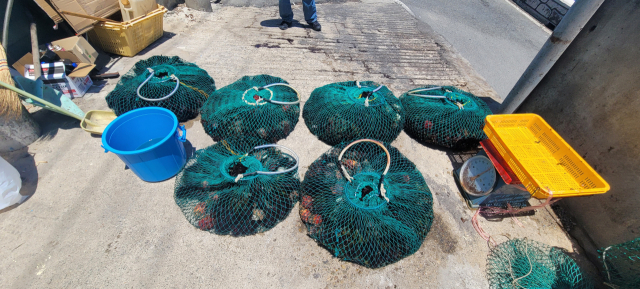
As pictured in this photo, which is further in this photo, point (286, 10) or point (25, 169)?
point (286, 10)

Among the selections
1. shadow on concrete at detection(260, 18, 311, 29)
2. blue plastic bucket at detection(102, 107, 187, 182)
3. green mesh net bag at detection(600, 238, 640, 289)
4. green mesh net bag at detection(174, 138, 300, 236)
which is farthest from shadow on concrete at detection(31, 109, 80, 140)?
green mesh net bag at detection(600, 238, 640, 289)

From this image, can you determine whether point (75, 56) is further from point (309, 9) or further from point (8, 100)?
point (309, 9)

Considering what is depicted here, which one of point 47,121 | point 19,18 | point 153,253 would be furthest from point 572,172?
point 19,18

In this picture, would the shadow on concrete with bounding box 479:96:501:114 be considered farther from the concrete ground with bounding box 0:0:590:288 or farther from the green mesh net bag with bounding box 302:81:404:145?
the green mesh net bag with bounding box 302:81:404:145

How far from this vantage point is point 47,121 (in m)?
2.99

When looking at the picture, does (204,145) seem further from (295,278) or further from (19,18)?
(19,18)

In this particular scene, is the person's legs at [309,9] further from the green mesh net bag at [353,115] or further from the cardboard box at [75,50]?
the cardboard box at [75,50]

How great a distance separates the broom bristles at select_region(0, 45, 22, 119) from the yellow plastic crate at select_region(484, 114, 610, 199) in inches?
174

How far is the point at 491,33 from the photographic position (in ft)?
20.8

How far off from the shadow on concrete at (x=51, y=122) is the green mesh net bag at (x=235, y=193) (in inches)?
68.7

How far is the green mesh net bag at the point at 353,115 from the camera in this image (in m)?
2.79

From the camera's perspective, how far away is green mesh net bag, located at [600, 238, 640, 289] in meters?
1.86

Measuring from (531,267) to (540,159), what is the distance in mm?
872

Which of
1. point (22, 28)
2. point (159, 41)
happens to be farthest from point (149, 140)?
point (159, 41)
